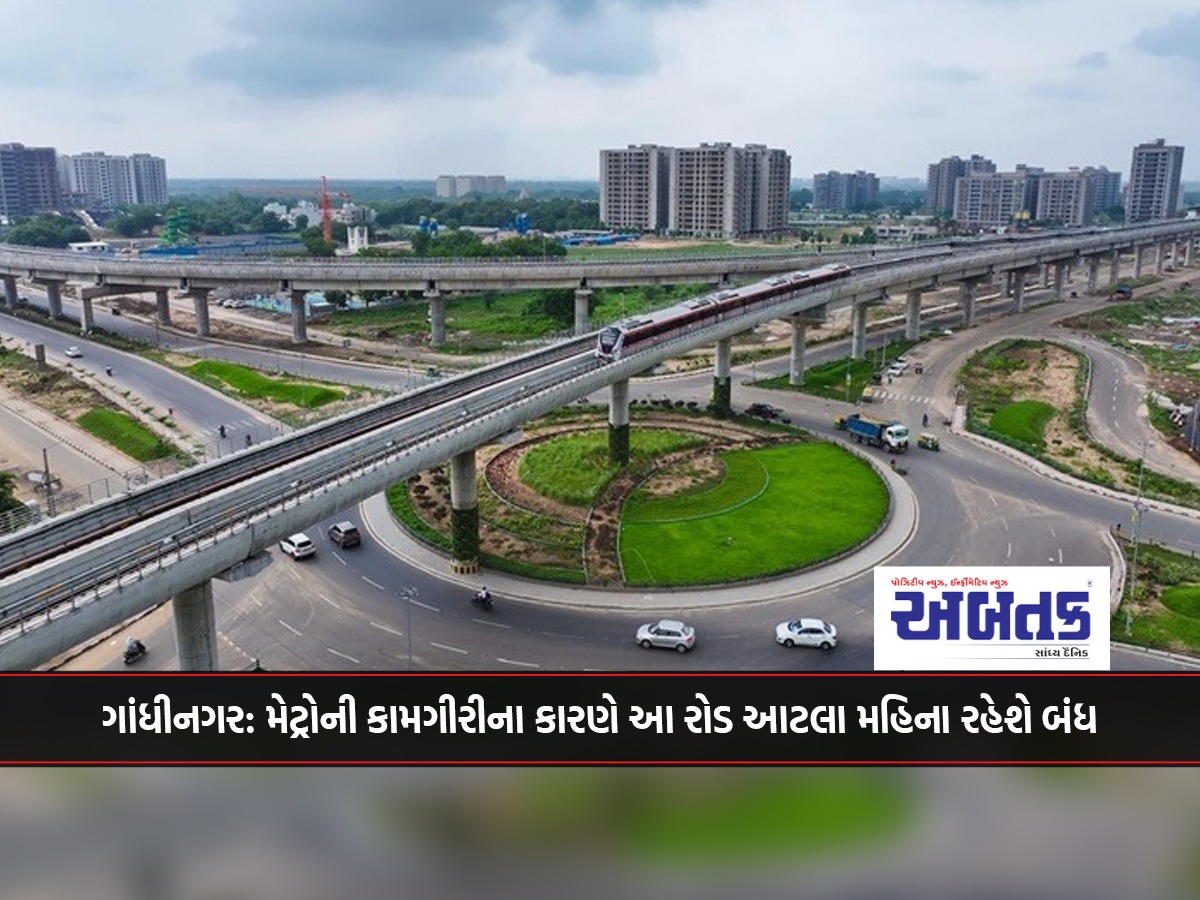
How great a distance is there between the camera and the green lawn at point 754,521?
4388cm

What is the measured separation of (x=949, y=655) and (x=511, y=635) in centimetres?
1976

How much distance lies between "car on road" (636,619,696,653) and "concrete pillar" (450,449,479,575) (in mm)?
10647

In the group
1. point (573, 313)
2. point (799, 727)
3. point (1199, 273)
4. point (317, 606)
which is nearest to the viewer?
point (799, 727)

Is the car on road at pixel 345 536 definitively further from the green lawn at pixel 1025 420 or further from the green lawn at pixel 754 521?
the green lawn at pixel 1025 420

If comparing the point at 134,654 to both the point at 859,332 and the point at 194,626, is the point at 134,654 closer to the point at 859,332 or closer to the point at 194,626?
the point at 194,626

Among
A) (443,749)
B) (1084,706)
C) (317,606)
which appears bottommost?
(317,606)

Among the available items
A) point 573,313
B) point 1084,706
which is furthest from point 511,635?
point 573,313

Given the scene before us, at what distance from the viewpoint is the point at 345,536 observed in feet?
155

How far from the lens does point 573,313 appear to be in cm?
11325

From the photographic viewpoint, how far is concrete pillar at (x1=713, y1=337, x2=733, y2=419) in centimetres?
6850

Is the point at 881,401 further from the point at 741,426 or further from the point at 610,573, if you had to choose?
the point at 610,573

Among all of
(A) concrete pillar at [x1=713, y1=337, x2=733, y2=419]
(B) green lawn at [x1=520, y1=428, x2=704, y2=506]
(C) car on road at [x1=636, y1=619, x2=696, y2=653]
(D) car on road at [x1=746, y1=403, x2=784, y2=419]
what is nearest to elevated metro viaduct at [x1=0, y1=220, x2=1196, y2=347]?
(A) concrete pillar at [x1=713, y1=337, x2=733, y2=419]

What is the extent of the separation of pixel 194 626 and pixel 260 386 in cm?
5564

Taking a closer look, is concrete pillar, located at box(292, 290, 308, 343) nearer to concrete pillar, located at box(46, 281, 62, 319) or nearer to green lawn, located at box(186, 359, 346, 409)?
green lawn, located at box(186, 359, 346, 409)
